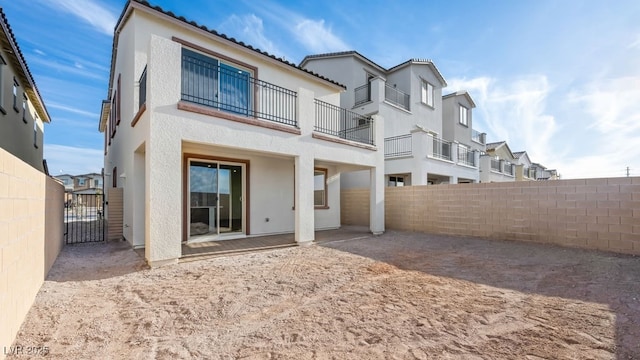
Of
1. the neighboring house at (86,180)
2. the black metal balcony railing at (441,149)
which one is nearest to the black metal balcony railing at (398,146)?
the black metal balcony railing at (441,149)

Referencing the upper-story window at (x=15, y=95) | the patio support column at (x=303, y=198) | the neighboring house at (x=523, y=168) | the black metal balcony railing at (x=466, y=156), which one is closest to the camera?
the patio support column at (x=303, y=198)

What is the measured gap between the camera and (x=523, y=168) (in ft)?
86.6

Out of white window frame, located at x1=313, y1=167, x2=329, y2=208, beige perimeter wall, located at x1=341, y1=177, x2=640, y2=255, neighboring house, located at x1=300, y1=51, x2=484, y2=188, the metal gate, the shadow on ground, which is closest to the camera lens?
the shadow on ground

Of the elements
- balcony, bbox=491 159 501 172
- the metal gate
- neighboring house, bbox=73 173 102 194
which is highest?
balcony, bbox=491 159 501 172

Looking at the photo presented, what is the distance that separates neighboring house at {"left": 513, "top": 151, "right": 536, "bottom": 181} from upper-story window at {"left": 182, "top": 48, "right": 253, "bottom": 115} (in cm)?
2558

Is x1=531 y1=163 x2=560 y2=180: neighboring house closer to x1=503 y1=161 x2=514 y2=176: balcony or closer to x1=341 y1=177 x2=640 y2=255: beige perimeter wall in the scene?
x1=503 y1=161 x2=514 y2=176: balcony

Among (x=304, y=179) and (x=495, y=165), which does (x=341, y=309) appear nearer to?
(x=304, y=179)

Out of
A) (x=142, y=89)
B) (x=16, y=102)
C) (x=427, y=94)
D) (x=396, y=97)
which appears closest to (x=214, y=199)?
(x=142, y=89)

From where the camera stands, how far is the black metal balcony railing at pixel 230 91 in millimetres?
7684

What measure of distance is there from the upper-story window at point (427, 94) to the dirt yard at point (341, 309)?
1349cm

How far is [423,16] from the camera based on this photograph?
905cm

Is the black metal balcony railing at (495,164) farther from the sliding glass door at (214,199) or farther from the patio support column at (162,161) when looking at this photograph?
the patio support column at (162,161)

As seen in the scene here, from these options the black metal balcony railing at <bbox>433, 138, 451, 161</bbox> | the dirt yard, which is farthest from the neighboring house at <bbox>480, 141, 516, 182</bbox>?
the dirt yard

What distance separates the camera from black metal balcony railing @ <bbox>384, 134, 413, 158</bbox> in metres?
13.8
